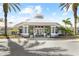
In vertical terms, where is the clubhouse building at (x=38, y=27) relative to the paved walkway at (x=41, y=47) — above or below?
above

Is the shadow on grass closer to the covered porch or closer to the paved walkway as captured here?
the paved walkway

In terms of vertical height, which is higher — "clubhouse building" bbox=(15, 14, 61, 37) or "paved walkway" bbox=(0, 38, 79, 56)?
"clubhouse building" bbox=(15, 14, 61, 37)

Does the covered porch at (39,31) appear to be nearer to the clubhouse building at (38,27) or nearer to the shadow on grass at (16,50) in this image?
the clubhouse building at (38,27)

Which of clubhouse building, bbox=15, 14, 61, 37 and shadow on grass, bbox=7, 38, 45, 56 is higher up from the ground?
clubhouse building, bbox=15, 14, 61, 37

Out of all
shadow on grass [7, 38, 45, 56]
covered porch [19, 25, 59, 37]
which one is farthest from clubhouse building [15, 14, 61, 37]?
shadow on grass [7, 38, 45, 56]

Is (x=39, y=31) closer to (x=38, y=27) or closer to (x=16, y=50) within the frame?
(x=38, y=27)

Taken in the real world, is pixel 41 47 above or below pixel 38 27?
below

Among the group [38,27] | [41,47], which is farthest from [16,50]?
[38,27]

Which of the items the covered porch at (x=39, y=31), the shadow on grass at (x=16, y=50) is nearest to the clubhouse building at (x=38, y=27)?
the covered porch at (x=39, y=31)

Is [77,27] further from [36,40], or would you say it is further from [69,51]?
[36,40]

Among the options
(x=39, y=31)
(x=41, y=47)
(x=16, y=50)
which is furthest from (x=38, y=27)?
(x=16, y=50)

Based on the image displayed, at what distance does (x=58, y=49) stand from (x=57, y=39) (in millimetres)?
161

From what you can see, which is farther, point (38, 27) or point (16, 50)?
point (16, 50)

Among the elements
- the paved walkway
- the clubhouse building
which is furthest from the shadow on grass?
the clubhouse building
